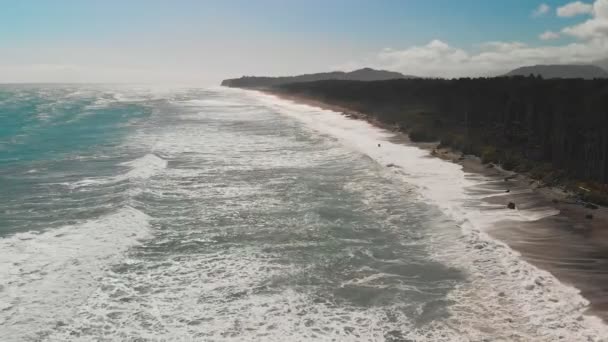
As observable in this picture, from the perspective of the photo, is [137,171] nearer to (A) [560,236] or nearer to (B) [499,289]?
(B) [499,289]

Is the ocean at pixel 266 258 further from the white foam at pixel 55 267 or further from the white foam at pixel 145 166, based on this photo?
the white foam at pixel 145 166

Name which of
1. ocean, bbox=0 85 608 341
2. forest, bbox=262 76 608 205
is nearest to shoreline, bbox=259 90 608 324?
ocean, bbox=0 85 608 341

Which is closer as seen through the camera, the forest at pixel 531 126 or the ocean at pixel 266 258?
the ocean at pixel 266 258

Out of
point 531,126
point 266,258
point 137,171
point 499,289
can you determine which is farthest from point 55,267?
point 531,126

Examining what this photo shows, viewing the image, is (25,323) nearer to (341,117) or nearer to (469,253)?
(469,253)

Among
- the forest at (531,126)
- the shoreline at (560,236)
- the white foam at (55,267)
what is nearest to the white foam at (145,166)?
the white foam at (55,267)
